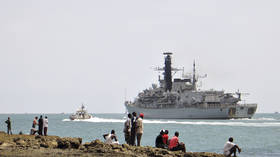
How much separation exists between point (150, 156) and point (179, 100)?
3567 inches

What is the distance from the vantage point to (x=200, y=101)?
4171 inches

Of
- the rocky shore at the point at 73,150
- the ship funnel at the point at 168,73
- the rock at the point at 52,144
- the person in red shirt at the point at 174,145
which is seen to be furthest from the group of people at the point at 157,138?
the ship funnel at the point at 168,73

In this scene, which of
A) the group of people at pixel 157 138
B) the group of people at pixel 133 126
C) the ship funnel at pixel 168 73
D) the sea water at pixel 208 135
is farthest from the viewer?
the ship funnel at pixel 168 73

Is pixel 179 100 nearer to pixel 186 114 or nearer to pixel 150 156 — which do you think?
pixel 186 114

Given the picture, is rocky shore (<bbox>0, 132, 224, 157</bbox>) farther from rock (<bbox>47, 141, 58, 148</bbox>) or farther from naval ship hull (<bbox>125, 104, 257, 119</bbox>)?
naval ship hull (<bbox>125, 104, 257, 119</bbox>)

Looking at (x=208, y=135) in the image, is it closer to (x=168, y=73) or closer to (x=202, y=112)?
(x=202, y=112)

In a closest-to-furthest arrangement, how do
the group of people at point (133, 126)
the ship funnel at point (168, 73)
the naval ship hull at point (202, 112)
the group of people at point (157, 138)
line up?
the group of people at point (157, 138) < the group of people at point (133, 126) < the naval ship hull at point (202, 112) < the ship funnel at point (168, 73)

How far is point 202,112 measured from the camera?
105125 millimetres

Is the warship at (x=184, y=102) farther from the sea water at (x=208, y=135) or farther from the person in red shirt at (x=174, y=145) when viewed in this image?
the person in red shirt at (x=174, y=145)

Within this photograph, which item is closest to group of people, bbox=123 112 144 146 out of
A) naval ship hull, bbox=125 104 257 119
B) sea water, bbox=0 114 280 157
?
sea water, bbox=0 114 280 157

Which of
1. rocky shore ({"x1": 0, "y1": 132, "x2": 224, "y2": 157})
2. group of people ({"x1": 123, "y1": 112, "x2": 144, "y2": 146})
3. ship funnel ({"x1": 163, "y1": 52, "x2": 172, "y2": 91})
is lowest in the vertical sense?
rocky shore ({"x1": 0, "y1": 132, "x2": 224, "y2": 157})

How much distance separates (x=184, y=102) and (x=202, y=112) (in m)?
5.76

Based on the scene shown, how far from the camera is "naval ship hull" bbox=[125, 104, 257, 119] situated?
105000 millimetres

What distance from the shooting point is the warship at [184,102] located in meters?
106
